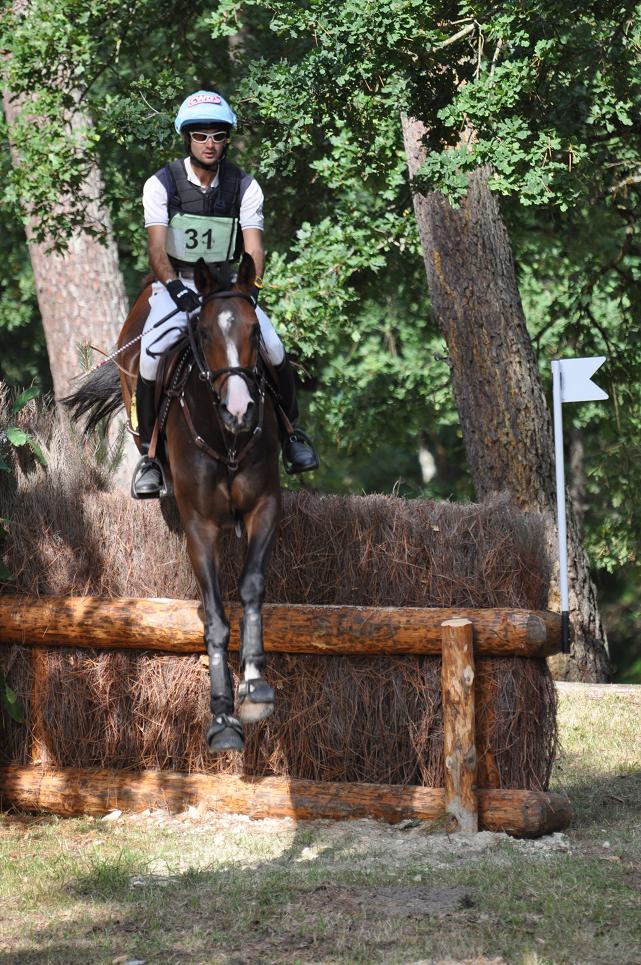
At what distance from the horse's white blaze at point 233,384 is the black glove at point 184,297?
0.30m

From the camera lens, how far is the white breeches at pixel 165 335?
7.45 m

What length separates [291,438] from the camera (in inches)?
305

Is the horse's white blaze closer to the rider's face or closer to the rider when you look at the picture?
the rider

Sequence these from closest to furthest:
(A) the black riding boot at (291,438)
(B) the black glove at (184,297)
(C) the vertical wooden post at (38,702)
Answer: (B) the black glove at (184,297)
(A) the black riding boot at (291,438)
(C) the vertical wooden post at (38,702)

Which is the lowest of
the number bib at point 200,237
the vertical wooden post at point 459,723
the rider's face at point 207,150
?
the vertical wooden post at point 459,723

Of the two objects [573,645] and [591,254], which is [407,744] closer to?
[573,645]

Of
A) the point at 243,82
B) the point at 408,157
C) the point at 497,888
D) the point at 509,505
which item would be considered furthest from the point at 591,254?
the point at 497,888

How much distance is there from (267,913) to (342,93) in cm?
670

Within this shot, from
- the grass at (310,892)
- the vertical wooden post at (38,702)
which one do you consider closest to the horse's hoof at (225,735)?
the grass at (310,892)

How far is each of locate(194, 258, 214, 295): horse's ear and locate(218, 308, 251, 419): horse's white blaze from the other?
0.88 ft

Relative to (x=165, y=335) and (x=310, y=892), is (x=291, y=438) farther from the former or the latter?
(x=310, y=892)

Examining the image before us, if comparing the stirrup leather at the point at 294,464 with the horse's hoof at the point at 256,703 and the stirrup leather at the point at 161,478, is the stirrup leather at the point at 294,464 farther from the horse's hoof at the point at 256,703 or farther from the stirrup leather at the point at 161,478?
the horse's hoof at the point at 256,703

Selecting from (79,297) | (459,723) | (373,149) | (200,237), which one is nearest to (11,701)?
(459,723)

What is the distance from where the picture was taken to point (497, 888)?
21.6ft
